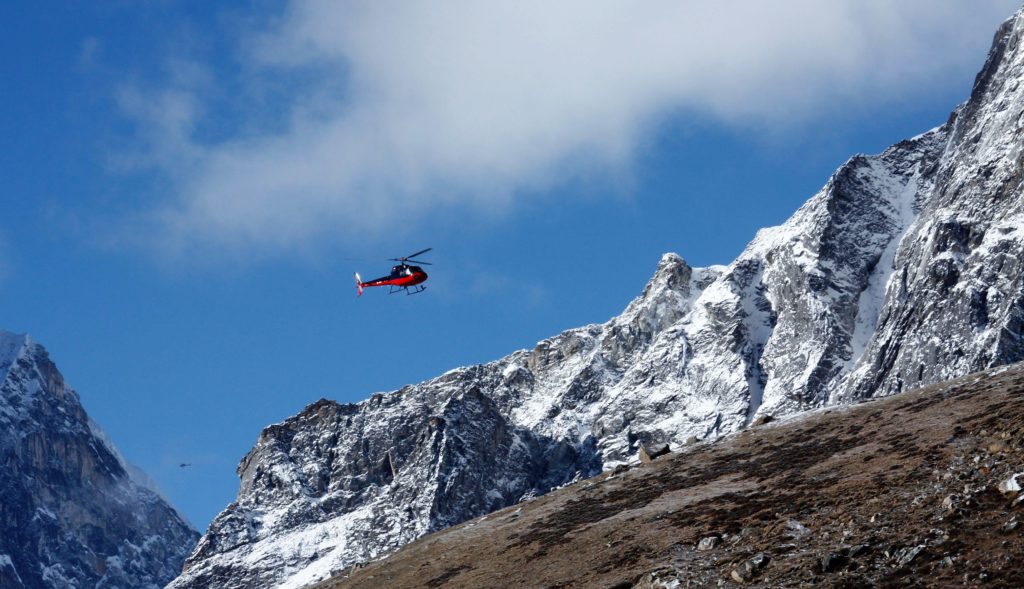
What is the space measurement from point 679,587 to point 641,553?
342 inches

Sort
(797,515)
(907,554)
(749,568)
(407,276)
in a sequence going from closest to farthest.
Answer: (907,554)
(749,568)
(797,515)
(407,276)

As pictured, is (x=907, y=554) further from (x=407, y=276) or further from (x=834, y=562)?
(x=407, y=276)

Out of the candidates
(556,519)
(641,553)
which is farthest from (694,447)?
(641,553)

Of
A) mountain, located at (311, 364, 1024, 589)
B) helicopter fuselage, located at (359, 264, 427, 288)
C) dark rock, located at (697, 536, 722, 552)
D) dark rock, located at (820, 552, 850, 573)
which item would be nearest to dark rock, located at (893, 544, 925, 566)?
mountain, located at (311, 364, 1024, 589)

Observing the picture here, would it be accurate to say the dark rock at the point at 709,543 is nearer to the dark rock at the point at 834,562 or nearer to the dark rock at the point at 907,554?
the dark rock at the point at 834,562

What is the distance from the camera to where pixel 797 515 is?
5250 cm

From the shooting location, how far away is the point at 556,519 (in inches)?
2862

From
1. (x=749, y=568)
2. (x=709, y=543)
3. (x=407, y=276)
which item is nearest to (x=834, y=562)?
(x=749, y=568)

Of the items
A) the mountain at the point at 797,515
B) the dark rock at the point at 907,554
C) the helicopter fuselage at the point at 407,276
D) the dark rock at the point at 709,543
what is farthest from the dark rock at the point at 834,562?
the helicopter fuselage at the point at 407,276

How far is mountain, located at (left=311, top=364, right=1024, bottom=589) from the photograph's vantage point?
43.6 m

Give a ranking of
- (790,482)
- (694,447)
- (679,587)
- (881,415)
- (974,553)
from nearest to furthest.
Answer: (974,553), (679,587), (790,482), (881,415), (694,447)

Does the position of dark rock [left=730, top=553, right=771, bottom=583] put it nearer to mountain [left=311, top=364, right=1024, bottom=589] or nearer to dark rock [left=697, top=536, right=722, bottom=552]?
mountain [left=311, top=364, right=1024, bottom=589]

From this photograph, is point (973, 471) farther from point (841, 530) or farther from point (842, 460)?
point (842, 460)

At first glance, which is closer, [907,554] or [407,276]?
[907,554]
